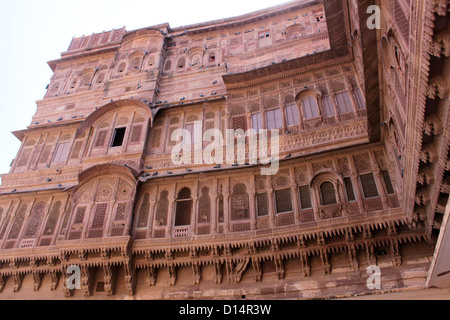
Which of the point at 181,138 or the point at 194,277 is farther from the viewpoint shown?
the point at 181,138

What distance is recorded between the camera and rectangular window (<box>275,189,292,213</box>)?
9375 millimetres

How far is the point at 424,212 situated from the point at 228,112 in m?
6.98

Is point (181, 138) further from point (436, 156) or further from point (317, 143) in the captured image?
point (436, 156)

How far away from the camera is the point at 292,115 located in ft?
35.6

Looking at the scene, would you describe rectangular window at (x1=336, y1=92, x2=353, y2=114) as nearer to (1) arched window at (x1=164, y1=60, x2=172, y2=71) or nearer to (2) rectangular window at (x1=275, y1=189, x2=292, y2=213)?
(2) rectangular window at (x1=275, y1=189, x2=292, y2=213)

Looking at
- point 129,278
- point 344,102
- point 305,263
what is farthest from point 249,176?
point 129,278

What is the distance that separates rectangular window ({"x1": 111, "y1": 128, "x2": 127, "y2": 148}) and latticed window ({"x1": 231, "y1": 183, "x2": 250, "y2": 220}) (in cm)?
517

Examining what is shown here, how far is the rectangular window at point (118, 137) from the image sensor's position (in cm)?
1240

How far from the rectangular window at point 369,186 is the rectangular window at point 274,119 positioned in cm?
316

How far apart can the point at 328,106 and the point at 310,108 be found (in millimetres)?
577

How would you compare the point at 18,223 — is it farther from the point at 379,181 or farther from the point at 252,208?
the point at 379,181

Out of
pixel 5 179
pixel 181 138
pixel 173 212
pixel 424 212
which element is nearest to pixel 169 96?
pixel 181 138

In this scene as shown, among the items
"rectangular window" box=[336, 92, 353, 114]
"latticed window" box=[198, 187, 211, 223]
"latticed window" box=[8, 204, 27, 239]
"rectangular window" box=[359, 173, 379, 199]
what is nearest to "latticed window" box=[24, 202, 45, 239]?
"latticed window" box=[8, 204, 27, 239]

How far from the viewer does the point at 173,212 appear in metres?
10.3
